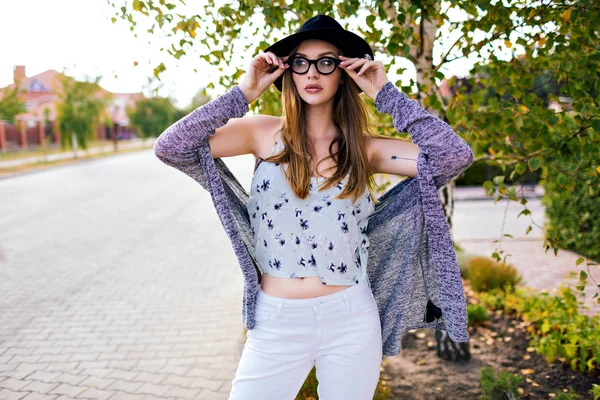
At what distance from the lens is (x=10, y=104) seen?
21547 millimetres

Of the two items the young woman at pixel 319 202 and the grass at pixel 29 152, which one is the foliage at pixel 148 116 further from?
the young woman at pixel 319 202

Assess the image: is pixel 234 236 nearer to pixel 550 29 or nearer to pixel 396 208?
pixel 396 208

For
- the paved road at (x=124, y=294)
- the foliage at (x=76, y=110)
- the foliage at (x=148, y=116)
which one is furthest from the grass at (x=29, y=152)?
Answer: the paved road at (x=124, y=294)

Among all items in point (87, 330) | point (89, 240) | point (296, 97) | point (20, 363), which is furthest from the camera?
point (89, 240)

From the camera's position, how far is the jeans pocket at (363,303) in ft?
7.08

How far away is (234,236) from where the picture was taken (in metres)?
2.19

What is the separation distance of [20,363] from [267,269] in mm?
3494

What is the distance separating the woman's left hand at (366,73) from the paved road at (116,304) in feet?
9.14

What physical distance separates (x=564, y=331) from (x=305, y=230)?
3382 mm

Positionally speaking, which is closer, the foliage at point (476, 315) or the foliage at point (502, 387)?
the foliage at point (502, 387)

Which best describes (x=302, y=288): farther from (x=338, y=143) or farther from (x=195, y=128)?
(x=195, y=128)

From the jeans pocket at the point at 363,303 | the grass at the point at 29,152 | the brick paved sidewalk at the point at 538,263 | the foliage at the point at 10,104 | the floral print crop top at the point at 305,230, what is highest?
the foliage at the point at 10,104

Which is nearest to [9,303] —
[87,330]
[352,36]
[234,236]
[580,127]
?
[87,330]

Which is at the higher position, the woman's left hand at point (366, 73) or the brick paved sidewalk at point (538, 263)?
the woman's left hand at point (366, 73)
